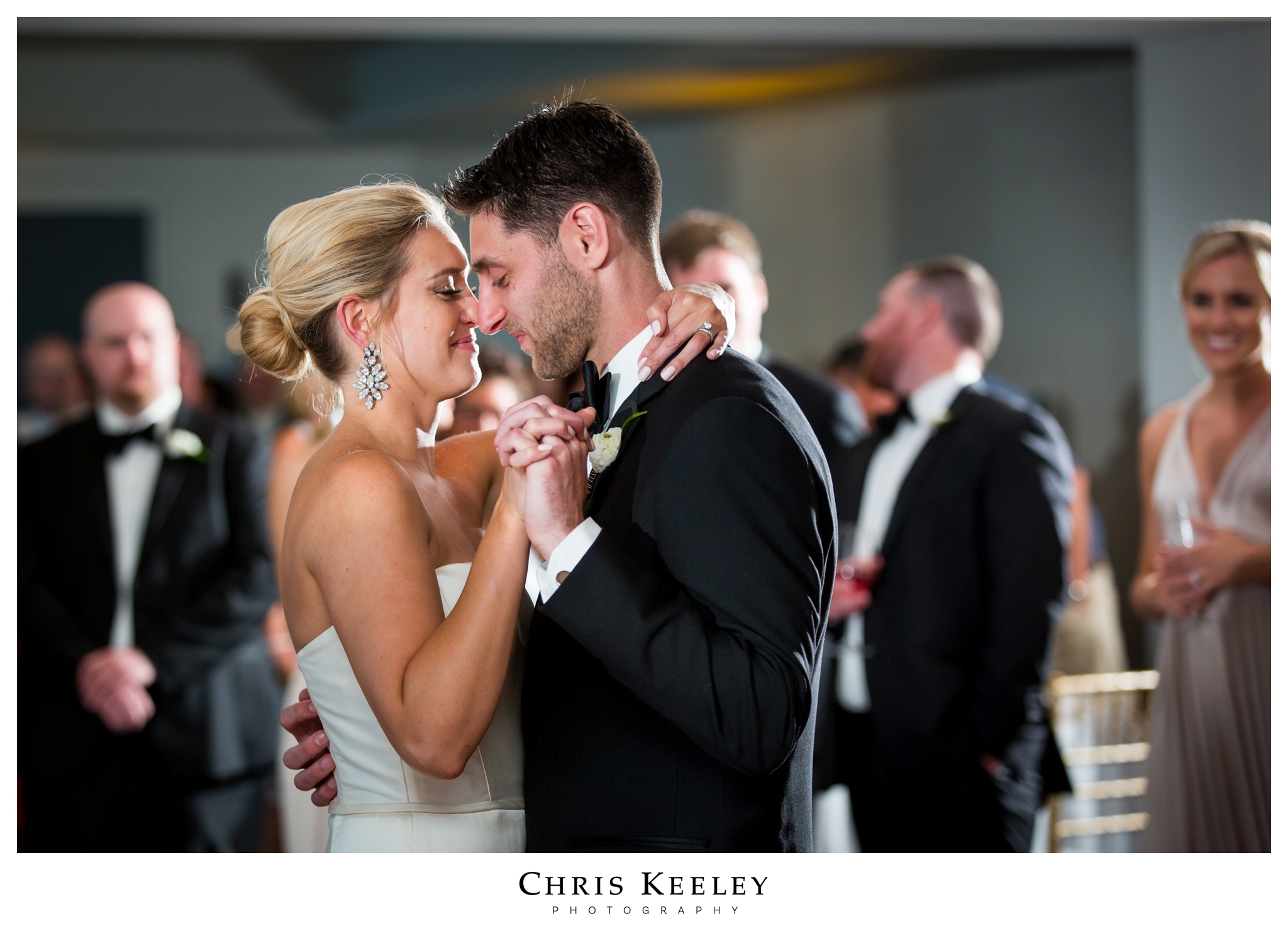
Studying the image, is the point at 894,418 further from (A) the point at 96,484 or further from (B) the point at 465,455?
(A) the point at 96,484

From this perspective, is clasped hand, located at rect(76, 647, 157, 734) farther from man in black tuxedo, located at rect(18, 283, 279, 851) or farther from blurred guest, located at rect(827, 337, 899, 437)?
blurred guest, located at rect(827, 337, 899, 437)

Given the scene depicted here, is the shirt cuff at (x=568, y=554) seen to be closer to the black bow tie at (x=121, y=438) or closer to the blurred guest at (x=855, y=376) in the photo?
the black bow tie at (x=121, y=438)

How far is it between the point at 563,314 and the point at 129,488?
7.45 feet

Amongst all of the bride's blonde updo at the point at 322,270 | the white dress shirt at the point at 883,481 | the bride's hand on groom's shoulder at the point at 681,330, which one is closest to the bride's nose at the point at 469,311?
the bride's blonde updo at the point at 322,270

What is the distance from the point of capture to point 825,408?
340 cm

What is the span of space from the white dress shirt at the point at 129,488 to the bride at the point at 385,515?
175cm

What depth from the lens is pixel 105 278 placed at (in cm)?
567

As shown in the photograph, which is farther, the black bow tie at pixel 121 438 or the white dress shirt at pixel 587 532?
the black bow tie at pixel 121 438

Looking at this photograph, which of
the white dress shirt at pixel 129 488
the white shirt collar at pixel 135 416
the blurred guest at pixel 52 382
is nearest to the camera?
the white dress shirt at pixel 129 488

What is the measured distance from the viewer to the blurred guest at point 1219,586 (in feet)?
9.61

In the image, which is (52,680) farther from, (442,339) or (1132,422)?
(1132,422)

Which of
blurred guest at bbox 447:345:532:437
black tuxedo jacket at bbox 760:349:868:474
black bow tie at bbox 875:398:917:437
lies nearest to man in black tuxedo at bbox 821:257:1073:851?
black bow tie at bbox 875:398:917:437
